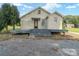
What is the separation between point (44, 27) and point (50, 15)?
0.16 metres

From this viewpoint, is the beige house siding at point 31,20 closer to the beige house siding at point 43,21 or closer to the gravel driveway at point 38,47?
the beige house siding at point 43,21

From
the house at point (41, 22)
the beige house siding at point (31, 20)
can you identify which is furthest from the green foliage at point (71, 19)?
the beige house siding at point (31, 20)

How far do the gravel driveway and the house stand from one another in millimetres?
120

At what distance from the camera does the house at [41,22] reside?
8.80ft

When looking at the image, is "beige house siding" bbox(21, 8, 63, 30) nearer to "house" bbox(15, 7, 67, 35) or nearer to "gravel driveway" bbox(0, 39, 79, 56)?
"house" bbox(15, 7, 67, 35)

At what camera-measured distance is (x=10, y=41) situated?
2684 mm

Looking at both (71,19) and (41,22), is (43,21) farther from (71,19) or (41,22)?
(71,19)

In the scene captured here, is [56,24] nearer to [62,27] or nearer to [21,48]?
[62,27]

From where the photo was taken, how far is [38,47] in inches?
104

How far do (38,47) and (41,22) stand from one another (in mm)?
297

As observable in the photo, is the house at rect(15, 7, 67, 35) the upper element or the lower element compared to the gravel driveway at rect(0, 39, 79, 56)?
upper

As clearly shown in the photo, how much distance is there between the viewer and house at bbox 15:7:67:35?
2682 mm

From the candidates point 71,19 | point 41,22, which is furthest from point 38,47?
point 71,19

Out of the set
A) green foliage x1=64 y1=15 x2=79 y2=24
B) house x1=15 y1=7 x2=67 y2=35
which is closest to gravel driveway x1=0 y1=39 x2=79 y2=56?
house x1=15 y1=7 x2=67 y2=35
